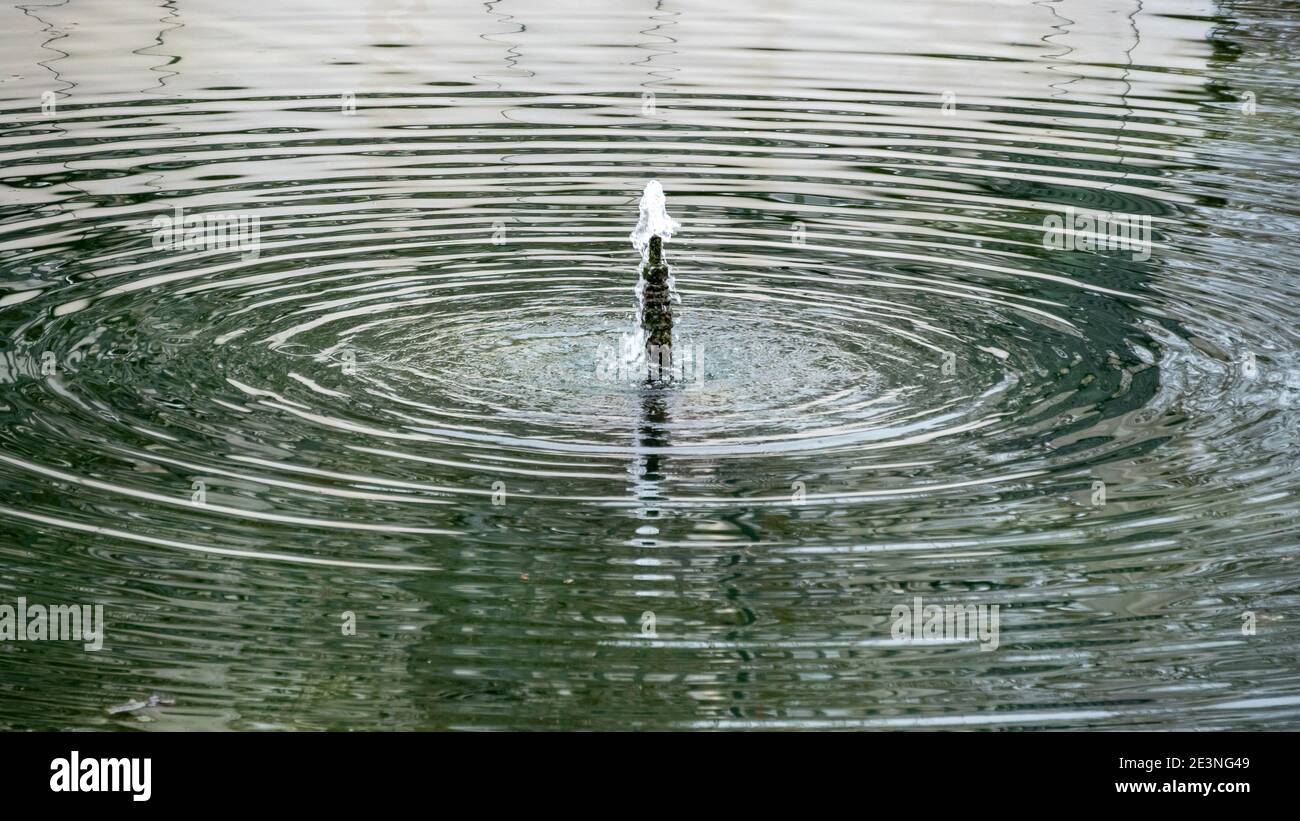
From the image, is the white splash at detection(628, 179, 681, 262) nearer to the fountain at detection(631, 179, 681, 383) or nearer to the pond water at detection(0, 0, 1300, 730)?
the fountain at detection(631, 179, 681, 383)

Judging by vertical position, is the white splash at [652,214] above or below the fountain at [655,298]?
above

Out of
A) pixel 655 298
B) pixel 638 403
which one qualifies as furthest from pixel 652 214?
pixel 638 403

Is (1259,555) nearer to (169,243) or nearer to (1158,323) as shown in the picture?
(1158,323)

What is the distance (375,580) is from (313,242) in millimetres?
4926

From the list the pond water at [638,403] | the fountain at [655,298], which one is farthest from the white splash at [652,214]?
the pond water at [638,403]

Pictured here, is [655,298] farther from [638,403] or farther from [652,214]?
[638,403]

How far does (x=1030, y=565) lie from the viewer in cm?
654

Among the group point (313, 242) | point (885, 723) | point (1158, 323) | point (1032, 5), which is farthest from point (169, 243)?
point (1032, 5)

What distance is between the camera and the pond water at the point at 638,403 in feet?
19.0

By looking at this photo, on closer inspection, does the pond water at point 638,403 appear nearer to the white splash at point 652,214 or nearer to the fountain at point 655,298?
the fountain at point 655,298

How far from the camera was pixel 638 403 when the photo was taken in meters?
8.19

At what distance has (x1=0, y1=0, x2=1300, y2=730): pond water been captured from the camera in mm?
5781

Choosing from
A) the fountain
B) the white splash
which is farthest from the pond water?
the white splash

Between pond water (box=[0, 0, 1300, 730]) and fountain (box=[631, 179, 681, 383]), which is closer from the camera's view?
pond water (box=[0, 0, 1300, 730])
